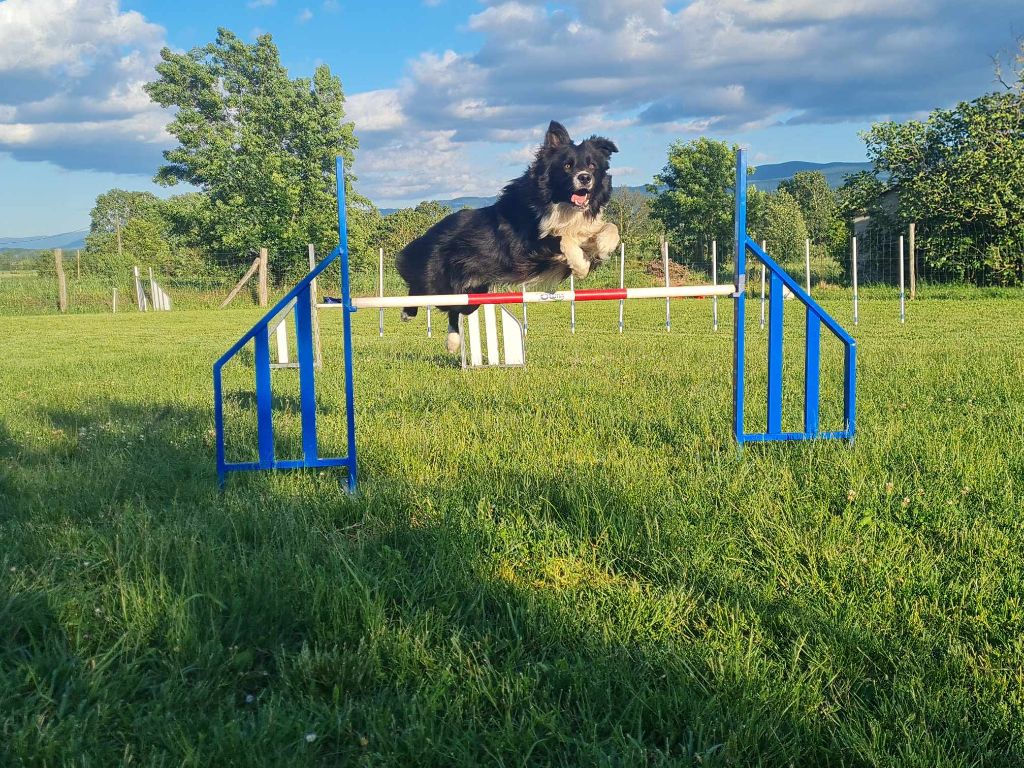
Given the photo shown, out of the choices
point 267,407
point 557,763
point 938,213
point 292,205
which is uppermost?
point 292,205

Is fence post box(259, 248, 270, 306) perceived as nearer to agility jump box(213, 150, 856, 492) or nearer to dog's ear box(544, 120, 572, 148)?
dog's ear box(544, 120, 572, 148)

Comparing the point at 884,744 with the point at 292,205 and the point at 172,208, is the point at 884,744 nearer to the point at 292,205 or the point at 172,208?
the point at 292,205

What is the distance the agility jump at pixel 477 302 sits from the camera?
427 centimetres

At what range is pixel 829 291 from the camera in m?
23.4

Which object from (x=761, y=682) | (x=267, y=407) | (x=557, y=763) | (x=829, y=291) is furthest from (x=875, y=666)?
(x=829, y=291)

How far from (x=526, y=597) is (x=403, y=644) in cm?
49

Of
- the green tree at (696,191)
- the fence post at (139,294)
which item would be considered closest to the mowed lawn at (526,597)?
the green tree at (696,191)

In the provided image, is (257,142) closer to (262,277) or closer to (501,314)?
(262,277)

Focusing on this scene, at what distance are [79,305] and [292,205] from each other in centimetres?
962

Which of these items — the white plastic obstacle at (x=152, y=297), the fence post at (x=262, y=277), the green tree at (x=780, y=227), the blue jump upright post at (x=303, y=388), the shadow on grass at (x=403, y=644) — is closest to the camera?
the shadow on grass at (x=403, y=644)

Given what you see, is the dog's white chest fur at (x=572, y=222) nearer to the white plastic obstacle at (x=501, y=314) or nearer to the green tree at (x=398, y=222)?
the white plastic obstacle at (x=501, y=314)

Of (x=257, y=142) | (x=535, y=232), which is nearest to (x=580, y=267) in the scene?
(x=535, y=232)

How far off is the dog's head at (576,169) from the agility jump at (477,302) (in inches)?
28.4

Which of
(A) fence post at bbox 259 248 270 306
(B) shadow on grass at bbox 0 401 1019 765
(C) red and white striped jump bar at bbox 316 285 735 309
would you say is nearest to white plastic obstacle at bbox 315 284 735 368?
(C) red and white striped jump bar at bbox 316 285 735 309
